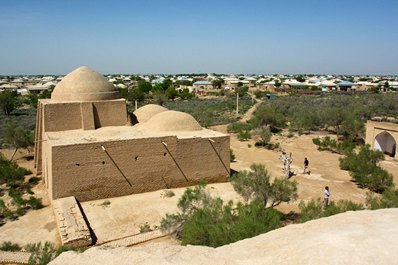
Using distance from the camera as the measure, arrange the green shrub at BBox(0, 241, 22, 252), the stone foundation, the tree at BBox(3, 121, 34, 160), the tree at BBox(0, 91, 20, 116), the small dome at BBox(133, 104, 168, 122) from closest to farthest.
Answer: the green shrub at BBox(0, 241, 22, 252) → the stone foundation → the small dome at BBox(133, 104, 168, 122) → the tree at BBox(3, 121, 34, 160) → the tree at BBox(0, 91, 20, 116)

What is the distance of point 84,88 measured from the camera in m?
14.7

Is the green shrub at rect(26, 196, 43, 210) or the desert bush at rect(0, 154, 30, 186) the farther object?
the desert bush at rect(0, 154, 30, 186)

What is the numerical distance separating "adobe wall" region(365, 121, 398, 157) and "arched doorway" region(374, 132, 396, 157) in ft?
0.87

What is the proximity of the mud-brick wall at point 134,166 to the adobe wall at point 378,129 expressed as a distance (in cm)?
1061

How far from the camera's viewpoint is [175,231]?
8.95 metres

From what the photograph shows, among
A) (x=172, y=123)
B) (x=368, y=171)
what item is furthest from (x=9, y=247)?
(x=368, y=171)

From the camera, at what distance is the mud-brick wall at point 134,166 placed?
11344 mm

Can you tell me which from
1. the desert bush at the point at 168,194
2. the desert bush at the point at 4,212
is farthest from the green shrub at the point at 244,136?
the desert bush at the point at 4,212

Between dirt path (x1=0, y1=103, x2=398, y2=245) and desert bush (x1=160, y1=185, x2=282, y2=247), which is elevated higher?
desert bush (x1=160, y1=185, x2=282, y2=247)

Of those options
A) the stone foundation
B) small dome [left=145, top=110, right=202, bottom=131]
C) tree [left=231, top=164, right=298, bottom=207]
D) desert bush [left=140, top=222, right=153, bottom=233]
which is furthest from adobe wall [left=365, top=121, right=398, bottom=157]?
the stone foundation

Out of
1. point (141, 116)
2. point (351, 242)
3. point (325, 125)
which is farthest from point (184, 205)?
point (325, 125)

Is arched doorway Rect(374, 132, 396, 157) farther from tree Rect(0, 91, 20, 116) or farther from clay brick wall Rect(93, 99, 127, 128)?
tree Rect(0, 91, 20, 116)

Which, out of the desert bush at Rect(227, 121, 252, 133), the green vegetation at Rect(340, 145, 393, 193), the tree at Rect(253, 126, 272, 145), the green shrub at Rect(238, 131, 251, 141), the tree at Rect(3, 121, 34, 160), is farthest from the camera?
the desert bush at Rect(227, 121, 252, 133)

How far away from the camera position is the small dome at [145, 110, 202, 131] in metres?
14.1
